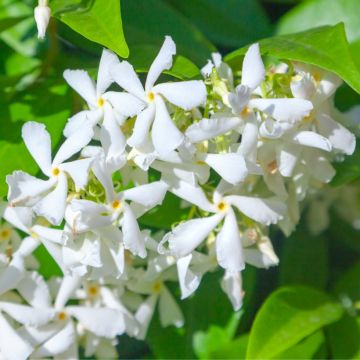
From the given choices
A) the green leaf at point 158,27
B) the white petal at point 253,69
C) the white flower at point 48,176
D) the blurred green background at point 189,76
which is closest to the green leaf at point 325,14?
the blurred green background at point 189,76

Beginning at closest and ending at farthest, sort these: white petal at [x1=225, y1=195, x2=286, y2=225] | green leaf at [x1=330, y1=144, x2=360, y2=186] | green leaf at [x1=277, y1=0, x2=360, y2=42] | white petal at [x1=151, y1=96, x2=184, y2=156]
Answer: white petal at [x1=151, y1=96, x2=184, y2=156] < white petal at [x1=225, y1=195, x2=286, y2=225] < green leaf at [x1=330, y1=144, x2=360, y2=186] < green leaf at [x1=277, y1=0, x2=360, y2=42]

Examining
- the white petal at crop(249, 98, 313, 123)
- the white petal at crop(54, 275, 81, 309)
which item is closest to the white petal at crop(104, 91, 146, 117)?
the white petal at crop(249, 98, 313, 123)

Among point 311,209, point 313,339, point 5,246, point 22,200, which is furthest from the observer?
point 311,209

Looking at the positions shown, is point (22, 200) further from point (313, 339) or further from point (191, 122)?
point (313, 339)

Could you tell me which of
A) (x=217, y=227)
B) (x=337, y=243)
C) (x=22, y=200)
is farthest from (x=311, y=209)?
(x=22, y=200)

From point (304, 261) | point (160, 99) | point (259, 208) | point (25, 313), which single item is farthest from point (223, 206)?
point (304, 261)

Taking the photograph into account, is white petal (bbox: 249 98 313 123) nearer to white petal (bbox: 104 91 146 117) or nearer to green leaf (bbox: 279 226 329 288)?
white petal (bbox: 104 91 146 117)
